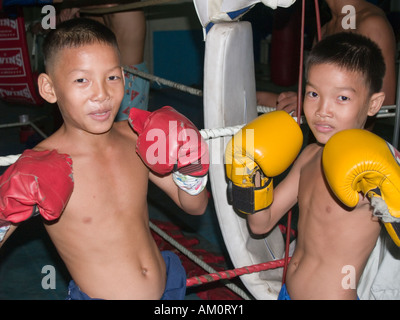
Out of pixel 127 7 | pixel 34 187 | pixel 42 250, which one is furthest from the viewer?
pixel 42 250

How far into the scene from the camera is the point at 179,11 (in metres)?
6.12

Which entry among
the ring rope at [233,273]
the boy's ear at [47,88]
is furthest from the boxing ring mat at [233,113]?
the boy's ear at [47,88]

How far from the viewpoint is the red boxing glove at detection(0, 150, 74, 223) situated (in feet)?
2.86

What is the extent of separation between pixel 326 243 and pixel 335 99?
1.21 feet

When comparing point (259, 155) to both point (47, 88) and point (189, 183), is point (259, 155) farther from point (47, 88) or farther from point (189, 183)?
point (47, 88)

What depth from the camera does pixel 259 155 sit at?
1120 mm

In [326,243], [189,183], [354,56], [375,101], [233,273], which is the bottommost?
[233,273]

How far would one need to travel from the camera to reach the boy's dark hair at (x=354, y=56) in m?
1.09

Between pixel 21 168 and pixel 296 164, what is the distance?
756 millimetres

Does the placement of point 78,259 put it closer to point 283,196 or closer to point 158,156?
point 158,156

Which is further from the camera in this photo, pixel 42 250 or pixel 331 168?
pixel 42 250

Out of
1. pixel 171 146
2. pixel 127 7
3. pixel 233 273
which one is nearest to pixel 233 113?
pixel 171 146

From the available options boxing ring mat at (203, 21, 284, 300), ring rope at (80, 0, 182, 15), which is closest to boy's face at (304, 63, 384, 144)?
boxing ring mat at (203, 21, 284, 300)

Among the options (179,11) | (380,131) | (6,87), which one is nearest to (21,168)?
(6,87)
